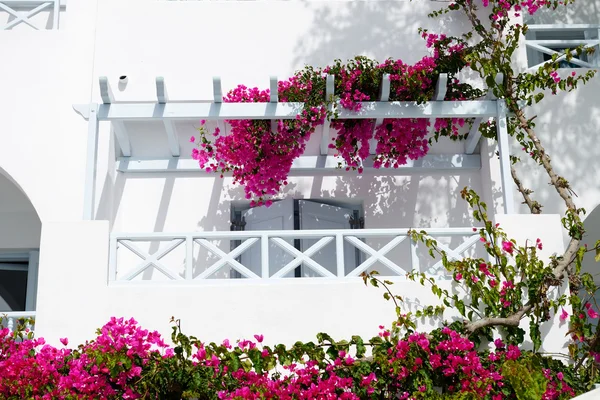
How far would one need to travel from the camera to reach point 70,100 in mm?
8766

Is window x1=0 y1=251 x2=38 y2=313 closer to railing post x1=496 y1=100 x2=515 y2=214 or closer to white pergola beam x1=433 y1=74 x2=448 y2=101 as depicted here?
white pergola beam x1=433 y1=74 x2=448 y2=101

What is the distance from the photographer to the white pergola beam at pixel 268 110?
752 centimetres

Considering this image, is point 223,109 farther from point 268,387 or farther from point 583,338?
point 583,338

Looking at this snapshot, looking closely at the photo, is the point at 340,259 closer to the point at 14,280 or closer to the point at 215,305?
the point at 215,305

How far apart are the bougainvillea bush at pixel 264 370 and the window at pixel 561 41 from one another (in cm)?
395

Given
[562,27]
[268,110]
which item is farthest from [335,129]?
[562,27]

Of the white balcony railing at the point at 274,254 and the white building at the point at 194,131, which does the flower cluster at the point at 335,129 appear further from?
the white balcony railing at the point at 274,254

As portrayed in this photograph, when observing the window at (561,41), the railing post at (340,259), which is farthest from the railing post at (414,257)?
the window at (561,41)

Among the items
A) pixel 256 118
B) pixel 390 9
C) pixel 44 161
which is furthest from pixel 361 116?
pixel 44 161

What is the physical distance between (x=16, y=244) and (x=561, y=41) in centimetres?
687

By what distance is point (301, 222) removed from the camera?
8680mm

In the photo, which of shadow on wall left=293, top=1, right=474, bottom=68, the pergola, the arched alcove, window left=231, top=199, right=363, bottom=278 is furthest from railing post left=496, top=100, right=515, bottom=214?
the arched alcove

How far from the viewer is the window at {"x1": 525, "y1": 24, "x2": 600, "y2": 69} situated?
907 centimetres

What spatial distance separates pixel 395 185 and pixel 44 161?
379cm
